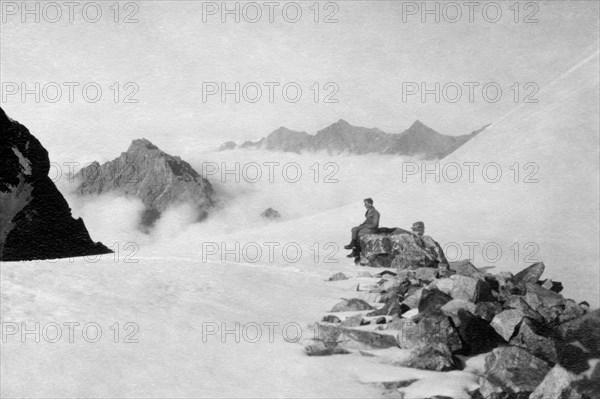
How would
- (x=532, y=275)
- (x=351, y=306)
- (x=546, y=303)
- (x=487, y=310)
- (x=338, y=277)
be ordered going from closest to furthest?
(x=487, y=310)
(x=351, y=306)
(x=546, y=303)
(x=532, y=275)
(x=338, y=277)

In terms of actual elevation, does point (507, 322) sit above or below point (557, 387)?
above

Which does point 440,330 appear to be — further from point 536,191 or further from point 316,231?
point 536,191

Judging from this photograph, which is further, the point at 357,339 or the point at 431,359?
the point at 357,339

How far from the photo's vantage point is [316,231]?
1081 inches

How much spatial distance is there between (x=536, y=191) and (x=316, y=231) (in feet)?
42.7

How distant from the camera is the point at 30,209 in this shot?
813 inches

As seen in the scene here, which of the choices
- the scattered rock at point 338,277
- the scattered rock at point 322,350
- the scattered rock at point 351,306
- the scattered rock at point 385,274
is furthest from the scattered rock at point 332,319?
the scattered rock at point 385,274

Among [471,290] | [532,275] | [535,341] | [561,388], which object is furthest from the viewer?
[532,275]

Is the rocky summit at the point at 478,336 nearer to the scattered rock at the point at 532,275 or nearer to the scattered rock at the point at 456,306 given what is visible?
the scattered rock at the point at 456,306

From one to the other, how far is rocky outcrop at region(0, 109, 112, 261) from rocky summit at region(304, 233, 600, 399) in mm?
13127

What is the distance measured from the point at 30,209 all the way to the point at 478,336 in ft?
57.9

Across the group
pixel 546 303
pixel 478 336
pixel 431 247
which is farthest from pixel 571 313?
pixel 431 247

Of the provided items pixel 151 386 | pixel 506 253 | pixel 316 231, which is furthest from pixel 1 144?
pixel 506 253

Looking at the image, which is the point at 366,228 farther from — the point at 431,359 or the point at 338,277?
the point at 431,359
